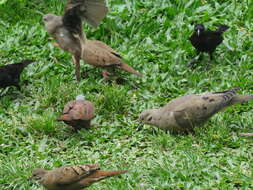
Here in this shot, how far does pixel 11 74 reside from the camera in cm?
937

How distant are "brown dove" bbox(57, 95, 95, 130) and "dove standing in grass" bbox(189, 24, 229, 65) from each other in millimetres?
2330

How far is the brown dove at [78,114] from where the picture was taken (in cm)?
821

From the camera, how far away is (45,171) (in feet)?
23.0

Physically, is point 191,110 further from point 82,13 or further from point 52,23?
point 52,23

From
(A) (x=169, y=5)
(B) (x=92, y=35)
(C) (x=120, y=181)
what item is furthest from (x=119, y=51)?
(C) (x=120, y=181)

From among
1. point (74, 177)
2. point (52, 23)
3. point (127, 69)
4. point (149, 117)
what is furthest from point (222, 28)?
point (74, 177)

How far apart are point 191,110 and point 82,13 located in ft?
7.30

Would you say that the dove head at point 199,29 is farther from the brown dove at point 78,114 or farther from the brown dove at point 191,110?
the brown dove at point 78,114

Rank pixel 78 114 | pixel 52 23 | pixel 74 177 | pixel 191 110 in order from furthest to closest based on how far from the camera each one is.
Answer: pixel 52 23
pixel 78 114
pixel 191 110
pixel 74 177

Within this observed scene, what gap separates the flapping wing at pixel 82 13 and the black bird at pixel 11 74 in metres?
1.04

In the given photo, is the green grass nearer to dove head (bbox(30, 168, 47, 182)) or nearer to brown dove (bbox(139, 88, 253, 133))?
brown dove (bbox(139, 88, 253, 133))

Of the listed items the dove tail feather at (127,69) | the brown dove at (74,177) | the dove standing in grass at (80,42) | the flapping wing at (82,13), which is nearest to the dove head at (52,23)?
the dove standing in grass at (80,42)

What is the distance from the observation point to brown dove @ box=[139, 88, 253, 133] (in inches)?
317

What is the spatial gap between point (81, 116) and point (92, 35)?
10.2 feet
